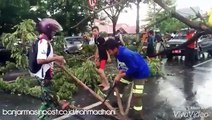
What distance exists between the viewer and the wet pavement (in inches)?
275

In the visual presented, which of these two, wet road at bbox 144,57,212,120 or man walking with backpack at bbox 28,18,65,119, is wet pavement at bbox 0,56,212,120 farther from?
man walking with backpack at bbox 28,18,65,119

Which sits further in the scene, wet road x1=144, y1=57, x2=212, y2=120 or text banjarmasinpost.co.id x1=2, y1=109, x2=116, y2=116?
wet road x1=144, y1=57, x2=212, y2=120

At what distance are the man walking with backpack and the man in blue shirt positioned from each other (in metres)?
0.96

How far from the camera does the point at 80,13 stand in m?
30.0

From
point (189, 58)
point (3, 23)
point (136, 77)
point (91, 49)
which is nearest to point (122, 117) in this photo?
point (136, 77)

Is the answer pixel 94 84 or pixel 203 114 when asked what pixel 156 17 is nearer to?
pixel 203 114

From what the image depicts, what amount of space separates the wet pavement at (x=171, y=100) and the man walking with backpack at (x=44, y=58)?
4.25ft

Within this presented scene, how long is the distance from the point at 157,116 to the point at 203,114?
3.15 feet

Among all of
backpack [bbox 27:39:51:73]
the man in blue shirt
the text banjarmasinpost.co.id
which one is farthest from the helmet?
the text banjarmasinpost.co.id

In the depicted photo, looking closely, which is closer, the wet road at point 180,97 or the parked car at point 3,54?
the wet road at point 180,97

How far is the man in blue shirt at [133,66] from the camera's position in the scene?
5894 millimetres

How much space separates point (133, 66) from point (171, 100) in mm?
2824

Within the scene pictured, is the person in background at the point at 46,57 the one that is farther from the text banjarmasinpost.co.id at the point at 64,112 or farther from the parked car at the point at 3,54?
the parked car at the point at 3,54

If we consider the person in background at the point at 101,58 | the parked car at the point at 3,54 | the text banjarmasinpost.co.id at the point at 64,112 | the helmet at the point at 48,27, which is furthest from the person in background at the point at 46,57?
the parked car at the point at 3,54
